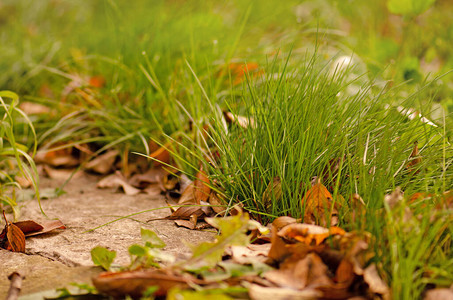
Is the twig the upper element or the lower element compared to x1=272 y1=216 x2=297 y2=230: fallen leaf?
lower

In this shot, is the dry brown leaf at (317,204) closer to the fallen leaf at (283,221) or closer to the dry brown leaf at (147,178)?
the fallen leaf at (283,221)

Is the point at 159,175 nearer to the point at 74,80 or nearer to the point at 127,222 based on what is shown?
the point at 127,222

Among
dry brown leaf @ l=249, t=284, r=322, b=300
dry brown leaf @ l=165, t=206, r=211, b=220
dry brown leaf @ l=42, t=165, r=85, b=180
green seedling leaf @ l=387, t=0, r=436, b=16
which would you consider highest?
green seedling leaf @ l=387, t=0, r=436, b=16

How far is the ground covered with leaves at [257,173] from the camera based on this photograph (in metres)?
1.05

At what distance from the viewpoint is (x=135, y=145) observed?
2.33 m

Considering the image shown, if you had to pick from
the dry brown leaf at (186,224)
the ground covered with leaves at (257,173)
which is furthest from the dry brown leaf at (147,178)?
the dry brown leaf at (186,224)

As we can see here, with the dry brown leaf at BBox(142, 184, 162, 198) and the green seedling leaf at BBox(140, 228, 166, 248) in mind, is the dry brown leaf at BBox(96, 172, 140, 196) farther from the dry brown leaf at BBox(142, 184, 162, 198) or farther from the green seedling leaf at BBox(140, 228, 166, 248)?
the green seedling leaf at BBox(140, 228, 166, 248)

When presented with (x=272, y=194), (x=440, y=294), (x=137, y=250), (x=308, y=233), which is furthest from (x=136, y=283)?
(x=440, y=294)

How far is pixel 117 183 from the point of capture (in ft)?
7.06

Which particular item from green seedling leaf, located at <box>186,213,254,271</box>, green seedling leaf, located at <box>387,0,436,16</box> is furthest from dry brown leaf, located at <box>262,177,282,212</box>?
green seedling leaf, located at <box>387,0,436,16</box>

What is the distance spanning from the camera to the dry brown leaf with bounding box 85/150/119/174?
235 cm

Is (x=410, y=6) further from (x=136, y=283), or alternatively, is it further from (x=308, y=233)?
(x=136, y=283)

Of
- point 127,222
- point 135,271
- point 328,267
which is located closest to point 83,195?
point 127,222

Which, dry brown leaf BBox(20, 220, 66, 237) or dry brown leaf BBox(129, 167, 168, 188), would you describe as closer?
dry brown leaf BBox(20, 220, 66, 237)
